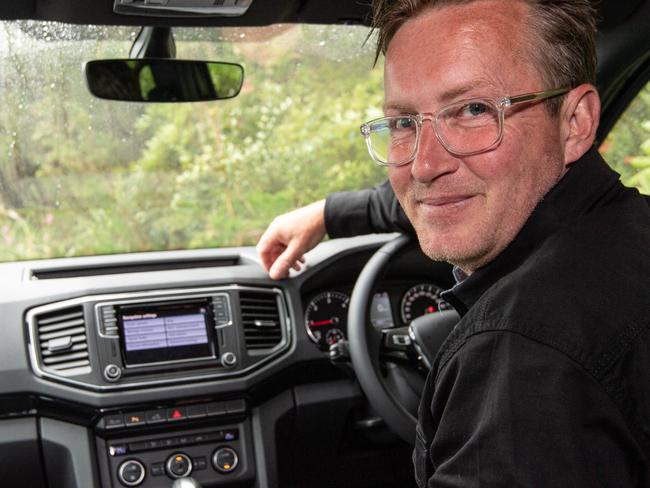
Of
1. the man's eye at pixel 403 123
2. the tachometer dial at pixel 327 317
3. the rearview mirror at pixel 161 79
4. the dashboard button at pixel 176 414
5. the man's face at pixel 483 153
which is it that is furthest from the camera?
the tachometer dial at pixel 327 317

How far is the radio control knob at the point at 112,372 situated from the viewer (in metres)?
2.85

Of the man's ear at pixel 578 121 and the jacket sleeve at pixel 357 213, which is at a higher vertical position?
the man's ear at pixel 578 121

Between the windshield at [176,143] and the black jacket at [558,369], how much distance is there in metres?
1.47

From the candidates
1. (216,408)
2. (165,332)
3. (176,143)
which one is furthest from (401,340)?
(176,143)

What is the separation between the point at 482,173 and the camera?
1758mm

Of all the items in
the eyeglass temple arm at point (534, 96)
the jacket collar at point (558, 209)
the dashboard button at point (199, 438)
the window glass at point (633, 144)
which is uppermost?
the eyeglass temple arm at point (534, 96)

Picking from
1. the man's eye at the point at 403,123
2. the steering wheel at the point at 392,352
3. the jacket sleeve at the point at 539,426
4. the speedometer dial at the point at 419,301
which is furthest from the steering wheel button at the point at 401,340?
the jacket sleeve at the point at 539,426

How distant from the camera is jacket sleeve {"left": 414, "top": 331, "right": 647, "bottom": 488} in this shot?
1.35 metres

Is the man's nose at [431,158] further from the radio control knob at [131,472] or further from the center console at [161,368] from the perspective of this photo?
the radio control knob at [131,472]

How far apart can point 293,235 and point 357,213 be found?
0.24 m

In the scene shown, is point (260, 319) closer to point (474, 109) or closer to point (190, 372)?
point (190, 372)

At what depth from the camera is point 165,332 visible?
296 cm

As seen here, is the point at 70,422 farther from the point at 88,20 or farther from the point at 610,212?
the point at 610,212

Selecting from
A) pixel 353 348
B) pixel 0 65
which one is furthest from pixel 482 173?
pixel 0 65
